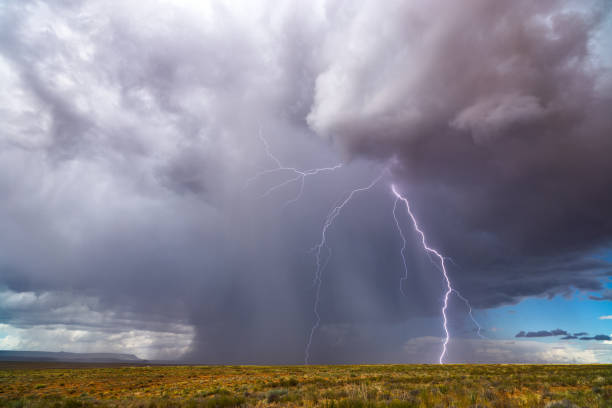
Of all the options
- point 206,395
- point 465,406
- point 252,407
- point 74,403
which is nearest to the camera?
point 465,406

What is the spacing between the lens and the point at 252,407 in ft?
39.2

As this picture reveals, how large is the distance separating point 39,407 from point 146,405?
16.4 feet

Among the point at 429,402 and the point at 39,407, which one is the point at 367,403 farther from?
the point at 39,407

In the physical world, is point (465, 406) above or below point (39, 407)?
above

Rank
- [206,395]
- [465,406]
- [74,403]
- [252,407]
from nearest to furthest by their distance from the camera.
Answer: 1. [465,406]
2. [252,407]
3. [74,403]
4. [206,395]

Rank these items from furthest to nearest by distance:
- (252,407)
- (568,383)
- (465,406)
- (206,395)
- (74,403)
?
1. (568,383)
2. (206,395)
3. (74,403)
4. (252,407)
5. (465,406)

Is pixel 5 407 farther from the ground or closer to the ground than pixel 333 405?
closer to the ground

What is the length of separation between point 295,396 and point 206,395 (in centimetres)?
665

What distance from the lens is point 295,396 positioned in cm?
1470

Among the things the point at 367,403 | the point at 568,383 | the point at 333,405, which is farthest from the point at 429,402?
the point at 568,383

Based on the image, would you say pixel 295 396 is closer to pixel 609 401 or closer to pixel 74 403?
pixel 74 403

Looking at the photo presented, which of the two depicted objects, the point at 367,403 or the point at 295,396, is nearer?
the point at 367,403

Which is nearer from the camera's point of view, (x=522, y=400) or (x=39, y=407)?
(x=522, y=400)

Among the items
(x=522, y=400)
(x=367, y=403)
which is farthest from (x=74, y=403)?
(x=522, y=400)
